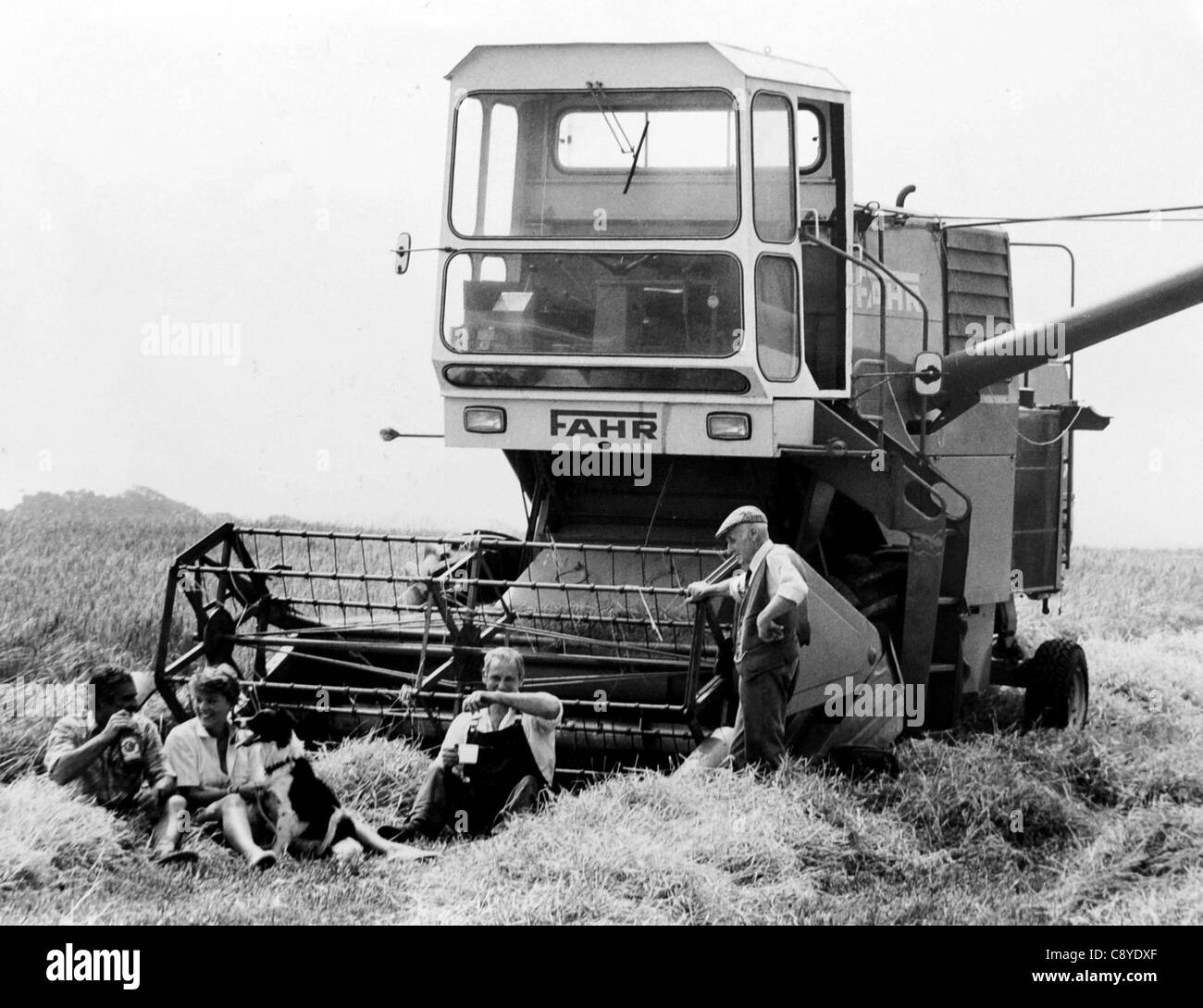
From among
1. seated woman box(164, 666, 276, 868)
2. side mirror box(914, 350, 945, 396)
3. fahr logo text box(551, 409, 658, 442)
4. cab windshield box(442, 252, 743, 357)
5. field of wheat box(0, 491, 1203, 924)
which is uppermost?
cab windshield box(442, 252, 743, 357)

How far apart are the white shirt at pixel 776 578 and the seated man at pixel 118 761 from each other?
276cm

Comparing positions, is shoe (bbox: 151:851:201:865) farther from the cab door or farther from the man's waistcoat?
the cab door

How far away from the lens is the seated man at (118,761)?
7.73m

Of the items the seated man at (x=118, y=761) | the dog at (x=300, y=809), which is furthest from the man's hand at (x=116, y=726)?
the dog at (x=300, y=809)

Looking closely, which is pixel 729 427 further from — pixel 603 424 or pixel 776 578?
pixel 776 578

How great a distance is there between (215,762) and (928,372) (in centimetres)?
446

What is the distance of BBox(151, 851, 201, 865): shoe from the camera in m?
7.48

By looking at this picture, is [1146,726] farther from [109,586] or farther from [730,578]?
[109,586]

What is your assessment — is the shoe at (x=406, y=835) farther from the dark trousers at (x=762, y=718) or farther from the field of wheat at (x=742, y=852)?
the dark trousers at (x=762, y=718)

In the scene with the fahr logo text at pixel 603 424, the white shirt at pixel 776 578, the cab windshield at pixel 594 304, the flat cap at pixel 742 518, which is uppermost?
the cab windshield at pixel 594 304

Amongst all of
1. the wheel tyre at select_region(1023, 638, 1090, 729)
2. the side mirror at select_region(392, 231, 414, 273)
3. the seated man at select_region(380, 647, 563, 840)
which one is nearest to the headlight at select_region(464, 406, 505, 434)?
the side mirror at select_region(392, 231, 414, 273)

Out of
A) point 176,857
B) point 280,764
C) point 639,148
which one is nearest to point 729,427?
point 639,148

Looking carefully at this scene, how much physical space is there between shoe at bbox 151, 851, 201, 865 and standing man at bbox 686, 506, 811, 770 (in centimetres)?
253

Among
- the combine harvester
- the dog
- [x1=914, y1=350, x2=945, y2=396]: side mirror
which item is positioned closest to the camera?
the dog
